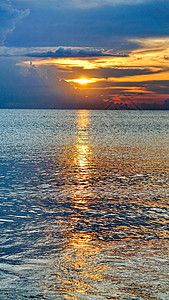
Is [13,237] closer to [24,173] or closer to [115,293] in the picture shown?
[115,293]

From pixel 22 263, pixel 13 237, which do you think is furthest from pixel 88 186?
pixel 22 263

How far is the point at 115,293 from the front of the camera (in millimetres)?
9086

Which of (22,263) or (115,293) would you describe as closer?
(115,293)

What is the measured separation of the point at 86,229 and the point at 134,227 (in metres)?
2.19

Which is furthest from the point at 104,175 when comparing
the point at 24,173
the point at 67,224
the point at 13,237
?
the point at 13,237

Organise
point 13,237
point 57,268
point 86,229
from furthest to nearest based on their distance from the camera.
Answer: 1. point 86,229
2. point 13,237
3. point 57,268

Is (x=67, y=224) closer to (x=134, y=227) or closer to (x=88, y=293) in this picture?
(x=134, y=227)

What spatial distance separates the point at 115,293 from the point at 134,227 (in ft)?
19.7

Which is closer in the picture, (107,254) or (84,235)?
(107,254)

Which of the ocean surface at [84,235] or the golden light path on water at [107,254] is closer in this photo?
the golden light path on water at [107,254]

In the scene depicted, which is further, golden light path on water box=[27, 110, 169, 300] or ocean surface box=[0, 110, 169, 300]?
ocean surface box=[0, 110, 169, 300]

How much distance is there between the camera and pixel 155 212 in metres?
17.2

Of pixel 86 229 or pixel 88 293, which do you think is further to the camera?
pixel 86 229

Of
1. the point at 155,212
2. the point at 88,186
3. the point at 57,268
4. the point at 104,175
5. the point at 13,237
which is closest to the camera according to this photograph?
the point at 57,268
